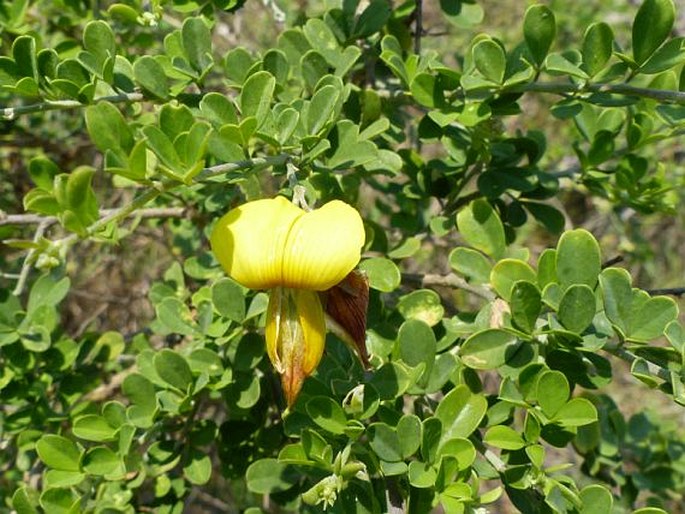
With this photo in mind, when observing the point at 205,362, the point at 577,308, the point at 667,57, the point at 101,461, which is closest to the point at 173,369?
the point at 205,362

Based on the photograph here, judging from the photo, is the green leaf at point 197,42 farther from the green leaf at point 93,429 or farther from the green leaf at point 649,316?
the green leaf at point 649,316

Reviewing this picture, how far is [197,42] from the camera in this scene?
1.10 m

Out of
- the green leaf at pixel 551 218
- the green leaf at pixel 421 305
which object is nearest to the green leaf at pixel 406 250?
the green leaf at pixel 421 305

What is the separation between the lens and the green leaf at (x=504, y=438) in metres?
0.98

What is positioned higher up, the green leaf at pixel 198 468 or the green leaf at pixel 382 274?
the green leaf at pixel 382 274

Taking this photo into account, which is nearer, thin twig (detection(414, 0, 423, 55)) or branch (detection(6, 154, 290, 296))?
branch (detection(6, 154, 290, 296))

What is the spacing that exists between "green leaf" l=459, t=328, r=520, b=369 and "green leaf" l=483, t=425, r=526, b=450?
0.08 meters

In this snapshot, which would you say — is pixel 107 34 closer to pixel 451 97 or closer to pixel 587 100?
pixel 451 97

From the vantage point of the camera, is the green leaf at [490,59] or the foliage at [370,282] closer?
the foliage at [370,282]

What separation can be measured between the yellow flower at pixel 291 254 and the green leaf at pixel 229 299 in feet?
0.73

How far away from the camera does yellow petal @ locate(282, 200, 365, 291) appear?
824 mm

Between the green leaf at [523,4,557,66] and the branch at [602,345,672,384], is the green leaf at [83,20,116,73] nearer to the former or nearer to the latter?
the green leaf at [523,4,557,66]

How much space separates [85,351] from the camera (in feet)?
4.70

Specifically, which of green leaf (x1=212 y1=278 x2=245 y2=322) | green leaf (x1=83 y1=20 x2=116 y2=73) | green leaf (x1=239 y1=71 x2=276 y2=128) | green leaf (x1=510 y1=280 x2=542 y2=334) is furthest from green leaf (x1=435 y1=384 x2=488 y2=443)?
green leaf (x1=83 y1=20 x2=116 y2=73)
